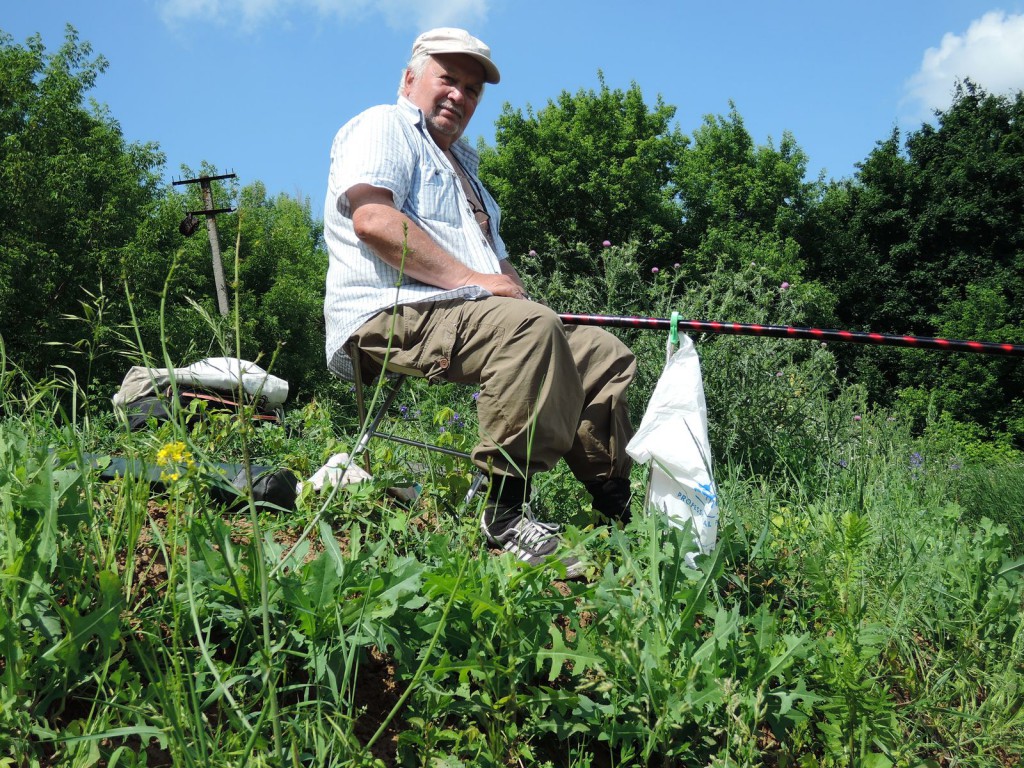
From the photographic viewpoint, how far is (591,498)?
2824 millimetres

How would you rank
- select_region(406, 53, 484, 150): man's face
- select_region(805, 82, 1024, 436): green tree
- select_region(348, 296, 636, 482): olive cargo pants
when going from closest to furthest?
select_region(348, 296, 636, 482): olive cargo pants < select_region(406, 53, 484, 150): man's face < select_region(805, 82, 1024, 436): green tree

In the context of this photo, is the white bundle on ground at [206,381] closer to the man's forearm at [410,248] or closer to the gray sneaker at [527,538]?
the man's forearm at [410,248]

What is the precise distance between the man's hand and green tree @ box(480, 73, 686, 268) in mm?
26386

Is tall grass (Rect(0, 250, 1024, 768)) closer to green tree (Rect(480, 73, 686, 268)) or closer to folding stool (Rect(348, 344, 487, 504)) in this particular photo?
folding stool (Rect(348, 344, 487, 504))

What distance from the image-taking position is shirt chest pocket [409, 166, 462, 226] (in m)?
2.95

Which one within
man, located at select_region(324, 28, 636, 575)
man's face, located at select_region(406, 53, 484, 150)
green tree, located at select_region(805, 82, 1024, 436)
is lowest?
man, located at select_region(324, 28, 636, 575)

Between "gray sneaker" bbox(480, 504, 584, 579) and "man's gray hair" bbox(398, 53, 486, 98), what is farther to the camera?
"man's gray hair" bbox(398, 53, 486, 98)

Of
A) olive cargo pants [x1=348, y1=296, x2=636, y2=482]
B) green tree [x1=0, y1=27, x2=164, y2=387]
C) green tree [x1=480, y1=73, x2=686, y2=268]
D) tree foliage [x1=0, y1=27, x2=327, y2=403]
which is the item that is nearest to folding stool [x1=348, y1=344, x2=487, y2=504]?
olive cargo pants [x1=348, y1=296, x2=636, y2=482]

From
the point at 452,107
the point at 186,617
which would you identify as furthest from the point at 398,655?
the point at 452,107

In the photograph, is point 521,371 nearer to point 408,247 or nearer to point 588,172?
point 408,247

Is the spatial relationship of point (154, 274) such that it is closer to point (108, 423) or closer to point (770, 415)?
point (108, 423)

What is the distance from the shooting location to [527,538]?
2.41 meters

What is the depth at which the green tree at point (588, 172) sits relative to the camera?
96.7 feet

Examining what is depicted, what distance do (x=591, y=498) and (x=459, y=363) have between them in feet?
2.00
